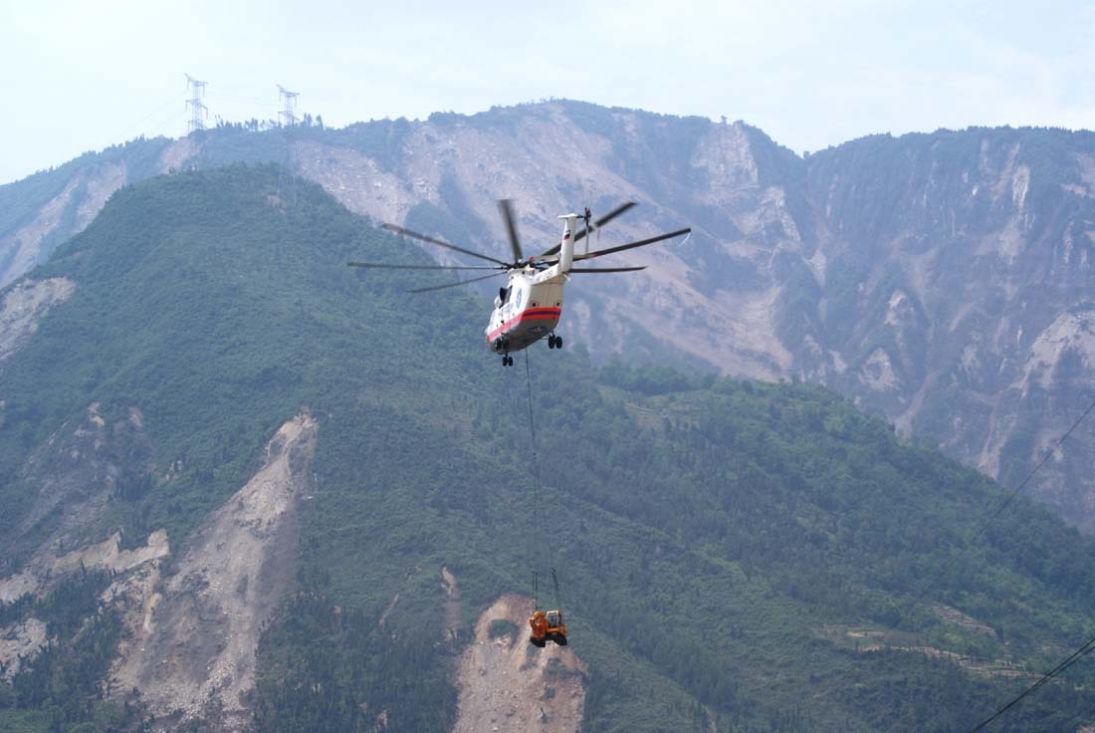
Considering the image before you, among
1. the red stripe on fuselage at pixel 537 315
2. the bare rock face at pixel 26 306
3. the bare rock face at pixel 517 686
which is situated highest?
the red stripe on fuselage at pixel 537 315

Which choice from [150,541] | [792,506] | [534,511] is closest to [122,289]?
[150,541]

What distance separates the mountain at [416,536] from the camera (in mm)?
120312

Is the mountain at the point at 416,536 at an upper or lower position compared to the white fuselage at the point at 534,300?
lower

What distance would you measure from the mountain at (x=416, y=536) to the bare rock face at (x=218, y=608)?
301mm

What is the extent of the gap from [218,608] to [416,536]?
19.1m

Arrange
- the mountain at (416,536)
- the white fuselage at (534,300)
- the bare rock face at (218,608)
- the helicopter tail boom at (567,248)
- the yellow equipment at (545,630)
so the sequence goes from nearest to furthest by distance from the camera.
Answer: the helicopter tail boom at (567,248) < the white fuselage at (534,300) < the yellow equipment at (545,630) < the bare rock face at (218,608) < the mountain at (416,536)

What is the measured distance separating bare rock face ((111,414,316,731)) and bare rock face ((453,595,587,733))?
17.4 metres

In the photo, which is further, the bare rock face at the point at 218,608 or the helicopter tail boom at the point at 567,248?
the bare rock face at the point at 218,608

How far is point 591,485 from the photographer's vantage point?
526ft

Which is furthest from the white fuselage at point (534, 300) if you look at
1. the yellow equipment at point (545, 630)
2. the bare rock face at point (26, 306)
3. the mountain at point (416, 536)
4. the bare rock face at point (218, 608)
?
the bare rock face at point (26, 306)

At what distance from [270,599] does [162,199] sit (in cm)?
8815

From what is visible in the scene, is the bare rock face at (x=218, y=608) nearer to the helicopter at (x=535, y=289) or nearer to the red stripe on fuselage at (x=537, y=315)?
the helicopter at (x=535, y=289)

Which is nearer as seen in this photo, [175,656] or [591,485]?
[175,656]

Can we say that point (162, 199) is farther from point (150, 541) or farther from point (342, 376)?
point (150, 541)
